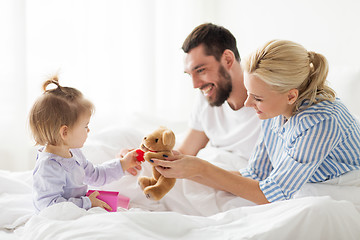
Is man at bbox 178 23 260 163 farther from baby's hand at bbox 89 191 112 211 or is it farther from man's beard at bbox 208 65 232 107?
baby's hand at bbox 89 191 112 211

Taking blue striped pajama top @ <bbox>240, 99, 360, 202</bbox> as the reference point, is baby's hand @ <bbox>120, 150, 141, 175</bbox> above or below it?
below

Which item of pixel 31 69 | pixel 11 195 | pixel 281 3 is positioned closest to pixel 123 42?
pixel 31 69

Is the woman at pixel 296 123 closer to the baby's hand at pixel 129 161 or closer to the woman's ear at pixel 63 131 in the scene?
the baby's hand at pixel 129 161

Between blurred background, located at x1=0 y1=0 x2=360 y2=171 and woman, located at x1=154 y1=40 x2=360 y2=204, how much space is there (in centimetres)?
48

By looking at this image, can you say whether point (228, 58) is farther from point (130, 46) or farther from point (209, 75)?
point (130, 46)

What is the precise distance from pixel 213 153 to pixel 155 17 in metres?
1.83

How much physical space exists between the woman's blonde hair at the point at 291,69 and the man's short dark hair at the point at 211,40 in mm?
522

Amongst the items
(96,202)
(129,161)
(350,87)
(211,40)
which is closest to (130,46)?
(211,40)

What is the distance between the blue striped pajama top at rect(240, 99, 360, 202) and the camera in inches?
50.3

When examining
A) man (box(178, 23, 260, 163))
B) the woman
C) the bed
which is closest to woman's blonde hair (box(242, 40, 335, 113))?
the woman

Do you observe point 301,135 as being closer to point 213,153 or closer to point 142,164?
point 213,153

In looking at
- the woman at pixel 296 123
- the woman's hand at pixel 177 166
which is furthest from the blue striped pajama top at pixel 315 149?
the woman's hand at pixel 177 166

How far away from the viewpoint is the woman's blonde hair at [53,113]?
131 cm

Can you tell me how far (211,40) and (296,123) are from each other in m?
0.71
